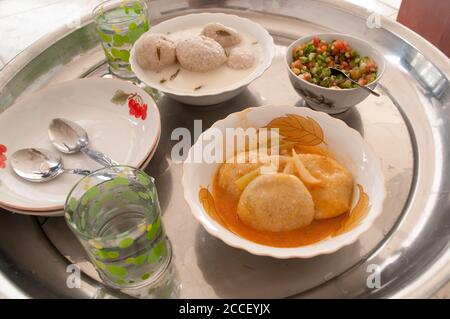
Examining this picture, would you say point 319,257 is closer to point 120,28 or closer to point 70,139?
point 70,139

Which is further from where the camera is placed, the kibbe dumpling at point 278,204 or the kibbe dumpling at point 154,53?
the kibbe dumpling at point 154,53

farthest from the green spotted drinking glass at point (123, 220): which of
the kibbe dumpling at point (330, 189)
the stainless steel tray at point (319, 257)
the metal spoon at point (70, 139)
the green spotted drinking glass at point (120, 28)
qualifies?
the green spotted drinking glass at point (120, 28)

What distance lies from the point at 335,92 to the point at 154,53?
1.40ft

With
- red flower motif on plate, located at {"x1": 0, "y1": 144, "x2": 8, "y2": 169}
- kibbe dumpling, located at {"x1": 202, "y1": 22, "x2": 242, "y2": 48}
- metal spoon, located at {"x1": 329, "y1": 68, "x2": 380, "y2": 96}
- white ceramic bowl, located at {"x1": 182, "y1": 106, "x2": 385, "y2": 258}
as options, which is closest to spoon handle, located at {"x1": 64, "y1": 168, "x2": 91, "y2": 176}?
red flower motif on plate, located at {"x1": 0, "y1": 144, "x2": 8, "y2": 169}

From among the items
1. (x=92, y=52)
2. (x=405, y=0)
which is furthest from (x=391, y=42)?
(x=92, y=52)

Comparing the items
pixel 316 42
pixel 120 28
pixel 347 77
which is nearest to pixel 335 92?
pixel 347 77

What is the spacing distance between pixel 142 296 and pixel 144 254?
88 millimetres

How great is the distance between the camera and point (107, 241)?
578 millimetres

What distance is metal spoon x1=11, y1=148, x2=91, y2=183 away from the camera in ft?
2.62

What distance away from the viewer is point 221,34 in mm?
1027

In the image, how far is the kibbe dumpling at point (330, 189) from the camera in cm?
69

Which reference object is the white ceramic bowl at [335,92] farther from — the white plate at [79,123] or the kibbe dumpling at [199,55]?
the white plate at [79,123]

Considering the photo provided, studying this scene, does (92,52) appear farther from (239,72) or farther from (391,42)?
(391,42)

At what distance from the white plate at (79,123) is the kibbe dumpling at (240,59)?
0.23 m
